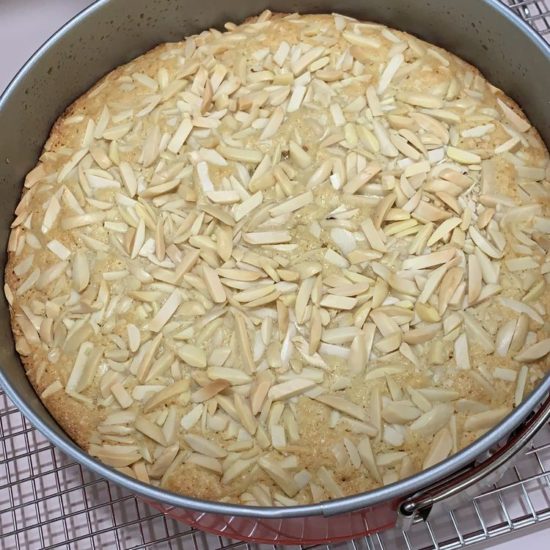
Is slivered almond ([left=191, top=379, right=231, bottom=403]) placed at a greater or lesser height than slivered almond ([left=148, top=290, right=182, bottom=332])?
lesser

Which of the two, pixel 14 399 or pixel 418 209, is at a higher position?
pixel 418 209

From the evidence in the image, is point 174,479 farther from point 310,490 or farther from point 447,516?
point 447,516

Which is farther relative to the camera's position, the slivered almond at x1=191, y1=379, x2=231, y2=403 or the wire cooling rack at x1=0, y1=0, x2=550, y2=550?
the wire cooling rack at x1=0, y1=0, x2=550, y2=550

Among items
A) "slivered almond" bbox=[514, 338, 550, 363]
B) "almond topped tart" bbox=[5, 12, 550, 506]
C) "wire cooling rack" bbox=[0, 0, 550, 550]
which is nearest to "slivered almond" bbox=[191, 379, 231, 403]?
"almond topped tart" bbox=[5, 12, 550, 506]

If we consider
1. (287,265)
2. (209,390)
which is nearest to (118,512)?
(209,390)

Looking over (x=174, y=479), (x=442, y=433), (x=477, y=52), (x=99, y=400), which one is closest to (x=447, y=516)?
(x=442, y=433)

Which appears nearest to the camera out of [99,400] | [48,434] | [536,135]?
[48,434]

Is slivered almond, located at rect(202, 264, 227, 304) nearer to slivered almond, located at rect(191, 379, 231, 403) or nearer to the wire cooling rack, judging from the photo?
slivered almond, located at rect(191, 379, 231, 403)
